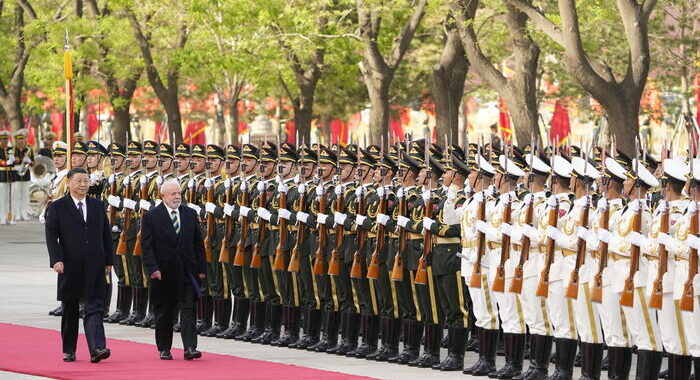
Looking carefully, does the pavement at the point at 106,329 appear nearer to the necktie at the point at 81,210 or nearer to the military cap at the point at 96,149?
the necktie at the point at 81,210

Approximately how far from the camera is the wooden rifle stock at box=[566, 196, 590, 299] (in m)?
11.9

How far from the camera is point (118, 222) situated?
654 inches

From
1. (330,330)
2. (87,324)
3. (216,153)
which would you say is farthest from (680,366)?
(216,153)

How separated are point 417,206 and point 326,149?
5.30 feet

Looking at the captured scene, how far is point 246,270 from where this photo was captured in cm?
1530

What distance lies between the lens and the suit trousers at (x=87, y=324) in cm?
1336

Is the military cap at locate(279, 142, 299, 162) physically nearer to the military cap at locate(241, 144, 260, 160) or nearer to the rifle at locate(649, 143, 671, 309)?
the military cap at locate(241, 144, 260, 160)

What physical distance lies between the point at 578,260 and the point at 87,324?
163 inches

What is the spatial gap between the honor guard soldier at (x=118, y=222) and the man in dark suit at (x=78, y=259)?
114 inches

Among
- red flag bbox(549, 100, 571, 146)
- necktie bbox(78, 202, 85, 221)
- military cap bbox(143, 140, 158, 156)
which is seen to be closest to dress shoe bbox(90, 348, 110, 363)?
necktie bbox(78, 202, 85, 221)

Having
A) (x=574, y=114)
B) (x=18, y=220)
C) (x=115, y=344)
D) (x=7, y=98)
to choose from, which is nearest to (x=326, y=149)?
(x=115, y=344)

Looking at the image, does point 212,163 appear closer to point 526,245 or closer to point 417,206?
point 417,206

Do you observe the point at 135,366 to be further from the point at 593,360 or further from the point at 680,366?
the point at 680,366

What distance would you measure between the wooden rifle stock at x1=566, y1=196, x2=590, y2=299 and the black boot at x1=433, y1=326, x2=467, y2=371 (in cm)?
145
